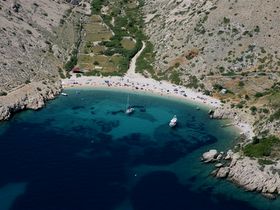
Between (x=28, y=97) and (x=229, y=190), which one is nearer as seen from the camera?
(x=229, y=190)

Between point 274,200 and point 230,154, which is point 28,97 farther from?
point 274,200

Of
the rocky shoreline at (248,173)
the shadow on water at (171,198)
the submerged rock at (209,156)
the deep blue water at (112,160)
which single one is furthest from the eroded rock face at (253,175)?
the shadow on water at (171,198)

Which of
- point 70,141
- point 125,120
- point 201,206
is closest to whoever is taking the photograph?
point 201,206

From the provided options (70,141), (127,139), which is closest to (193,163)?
(127,139)

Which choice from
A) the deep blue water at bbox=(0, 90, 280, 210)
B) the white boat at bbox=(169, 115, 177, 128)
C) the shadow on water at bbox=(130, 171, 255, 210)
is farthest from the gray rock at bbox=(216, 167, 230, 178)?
the white boat at bbox=(169, 115, 177, 128)

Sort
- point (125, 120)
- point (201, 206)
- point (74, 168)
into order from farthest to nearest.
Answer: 1. point (125, 120)
2. point (74, 168)
3. point (201, 206)

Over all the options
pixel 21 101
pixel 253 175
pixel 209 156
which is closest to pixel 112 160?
pixel 209 156

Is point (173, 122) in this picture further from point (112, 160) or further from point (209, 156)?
point (112, 160)
